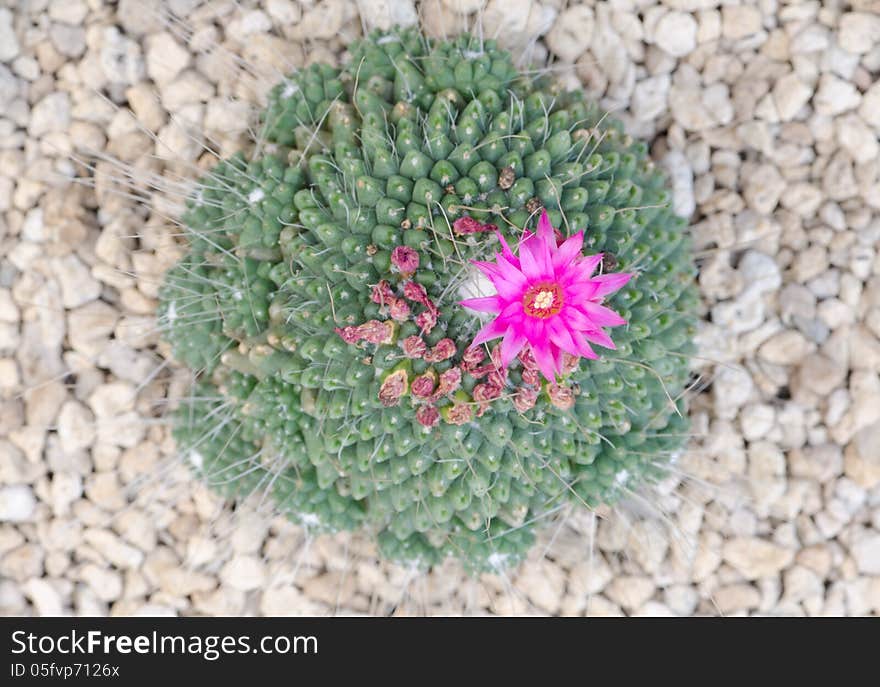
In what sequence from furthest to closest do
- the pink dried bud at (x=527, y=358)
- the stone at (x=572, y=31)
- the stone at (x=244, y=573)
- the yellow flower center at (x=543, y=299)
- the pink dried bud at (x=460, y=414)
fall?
the stone at (x=244, y=573) → the stone at (x=572, y=31) → the pink dried bud at (x=460, y=414) → the pink dried bud at (x=527, y=358) → the yellow flower center at (x=543, y=299)

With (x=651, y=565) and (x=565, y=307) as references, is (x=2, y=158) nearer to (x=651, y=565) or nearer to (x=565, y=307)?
(x=565, y=307)

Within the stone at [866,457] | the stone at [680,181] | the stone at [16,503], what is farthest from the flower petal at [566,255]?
the stone at [16,503]

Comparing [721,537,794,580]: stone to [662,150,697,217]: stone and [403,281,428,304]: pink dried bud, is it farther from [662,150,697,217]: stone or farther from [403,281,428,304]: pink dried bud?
[403,281,428,304]: pink dried bud

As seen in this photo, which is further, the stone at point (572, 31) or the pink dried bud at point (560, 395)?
the stone at point (572, 31)

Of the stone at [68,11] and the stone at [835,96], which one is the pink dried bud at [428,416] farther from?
the stone at [68,11]

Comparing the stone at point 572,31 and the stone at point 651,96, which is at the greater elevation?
the stone at point 572,31

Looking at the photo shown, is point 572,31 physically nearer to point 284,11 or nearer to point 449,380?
point 284,11

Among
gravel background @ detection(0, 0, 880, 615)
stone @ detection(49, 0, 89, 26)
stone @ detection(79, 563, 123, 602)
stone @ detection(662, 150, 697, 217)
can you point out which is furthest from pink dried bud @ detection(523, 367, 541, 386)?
stone @ detection(49, 0, 89, 26)
